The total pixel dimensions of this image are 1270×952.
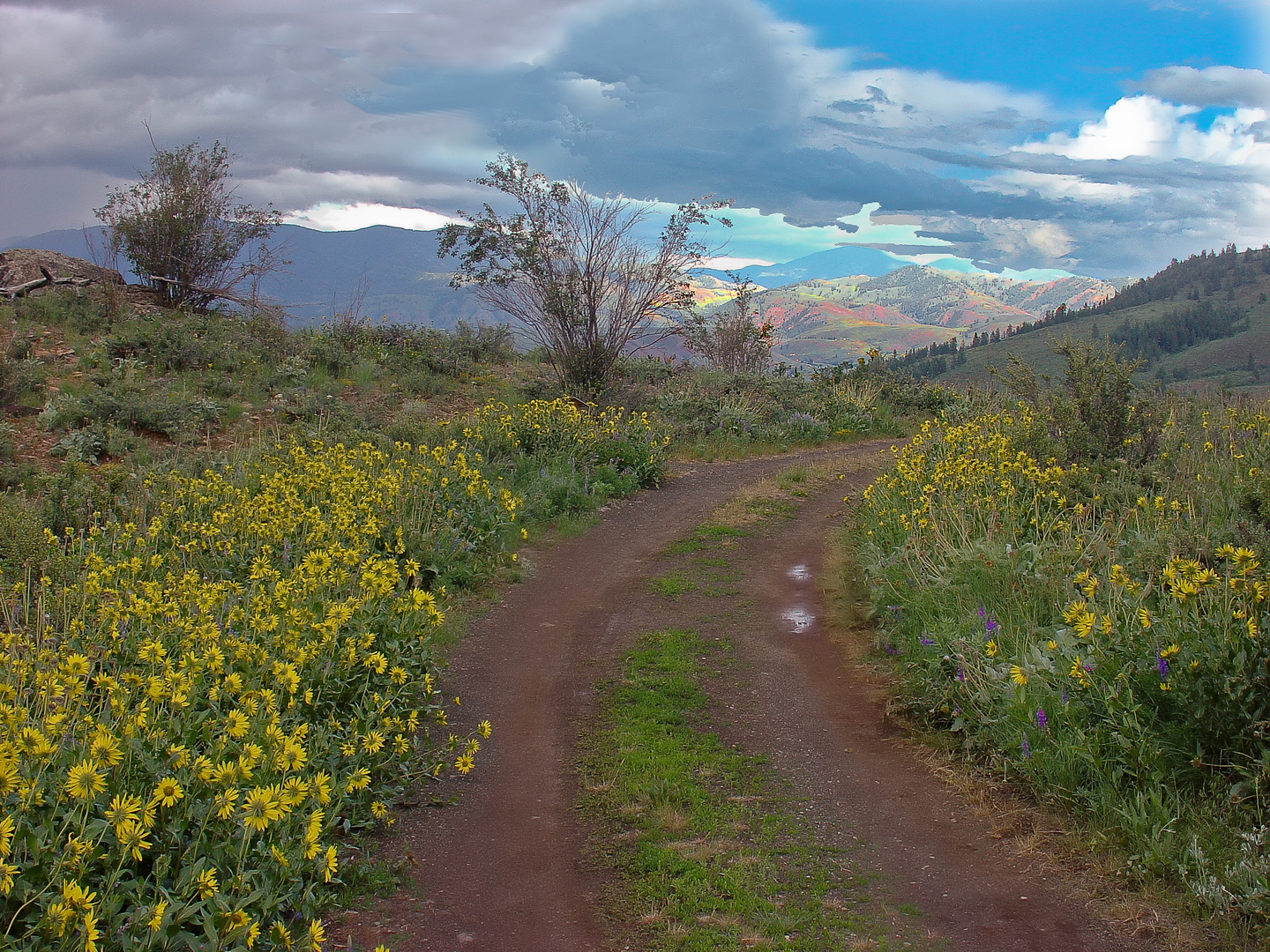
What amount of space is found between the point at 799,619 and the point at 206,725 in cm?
483

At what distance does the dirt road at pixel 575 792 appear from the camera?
327 cm

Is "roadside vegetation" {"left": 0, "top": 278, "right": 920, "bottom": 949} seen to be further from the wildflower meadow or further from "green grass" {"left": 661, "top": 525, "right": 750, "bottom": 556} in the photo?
"green grass" {"left": 661, "top": 525, "right": 750, "bottom": 556}

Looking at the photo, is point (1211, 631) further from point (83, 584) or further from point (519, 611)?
point (83, 584)

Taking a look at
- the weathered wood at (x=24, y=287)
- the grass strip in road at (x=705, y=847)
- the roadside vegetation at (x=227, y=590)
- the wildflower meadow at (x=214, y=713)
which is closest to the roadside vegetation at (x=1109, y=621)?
the grass strip in road at (x=705, y=847)

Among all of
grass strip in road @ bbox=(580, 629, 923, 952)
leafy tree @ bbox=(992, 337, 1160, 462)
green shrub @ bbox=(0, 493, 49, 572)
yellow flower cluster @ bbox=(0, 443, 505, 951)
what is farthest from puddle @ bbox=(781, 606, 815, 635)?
green shrub @ bbox=(0, 493, 49, 572)

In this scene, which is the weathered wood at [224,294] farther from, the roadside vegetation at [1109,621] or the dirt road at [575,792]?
the roadside vegetation at [1109,621]

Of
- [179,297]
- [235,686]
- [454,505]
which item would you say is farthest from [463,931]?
[179,297]

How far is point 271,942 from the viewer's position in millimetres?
2842

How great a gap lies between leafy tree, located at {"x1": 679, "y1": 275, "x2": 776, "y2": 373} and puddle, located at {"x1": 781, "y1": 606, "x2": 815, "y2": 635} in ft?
45.7

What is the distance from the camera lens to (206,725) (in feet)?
10.9

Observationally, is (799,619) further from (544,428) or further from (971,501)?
(544,428)

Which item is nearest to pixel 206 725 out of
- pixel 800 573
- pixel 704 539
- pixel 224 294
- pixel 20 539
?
pixel 20 539

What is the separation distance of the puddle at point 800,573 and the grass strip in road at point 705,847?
302cm

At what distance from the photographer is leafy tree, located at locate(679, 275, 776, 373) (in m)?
21.7
